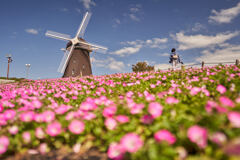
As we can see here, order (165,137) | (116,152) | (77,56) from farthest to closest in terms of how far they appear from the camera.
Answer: (77,56)
(116,152)
(165,137)

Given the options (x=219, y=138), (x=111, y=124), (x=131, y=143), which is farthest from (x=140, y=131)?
(x=219, y=138)

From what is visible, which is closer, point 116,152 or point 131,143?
point 131,143

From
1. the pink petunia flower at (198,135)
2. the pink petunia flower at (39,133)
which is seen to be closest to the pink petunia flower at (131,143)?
the pink petunia flower at (198,135)

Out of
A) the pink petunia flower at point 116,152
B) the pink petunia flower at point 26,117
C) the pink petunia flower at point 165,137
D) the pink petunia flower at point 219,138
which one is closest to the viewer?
the pink petunia flower at point 219,138

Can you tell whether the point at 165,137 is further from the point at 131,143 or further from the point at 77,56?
the point at 77,56

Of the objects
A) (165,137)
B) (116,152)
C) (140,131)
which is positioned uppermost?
(165,137)

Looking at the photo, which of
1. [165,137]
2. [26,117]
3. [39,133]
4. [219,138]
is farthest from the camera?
[26,117]

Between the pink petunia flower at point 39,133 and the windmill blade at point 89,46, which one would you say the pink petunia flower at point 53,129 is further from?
the windmill blade at point 89,46

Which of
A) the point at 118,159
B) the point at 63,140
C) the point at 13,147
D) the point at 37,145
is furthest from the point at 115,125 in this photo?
the point at 13,147

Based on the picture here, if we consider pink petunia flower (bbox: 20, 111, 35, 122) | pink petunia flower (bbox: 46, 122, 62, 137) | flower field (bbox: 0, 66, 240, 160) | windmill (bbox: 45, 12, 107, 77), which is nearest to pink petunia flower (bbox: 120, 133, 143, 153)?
flower field (bbox: 0, 66, 240, 160)

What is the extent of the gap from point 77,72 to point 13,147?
22.0m

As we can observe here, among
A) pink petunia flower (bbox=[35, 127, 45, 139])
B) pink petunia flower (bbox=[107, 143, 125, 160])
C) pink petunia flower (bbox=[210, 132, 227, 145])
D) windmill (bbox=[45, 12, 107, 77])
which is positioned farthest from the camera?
windmill (bbox=[45, 12, 107, 77])

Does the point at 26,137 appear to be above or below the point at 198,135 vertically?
below

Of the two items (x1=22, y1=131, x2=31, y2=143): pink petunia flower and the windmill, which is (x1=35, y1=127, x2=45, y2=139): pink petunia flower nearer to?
(x1=22, y1=131, x2=31, y2=143): pink petunia flower
